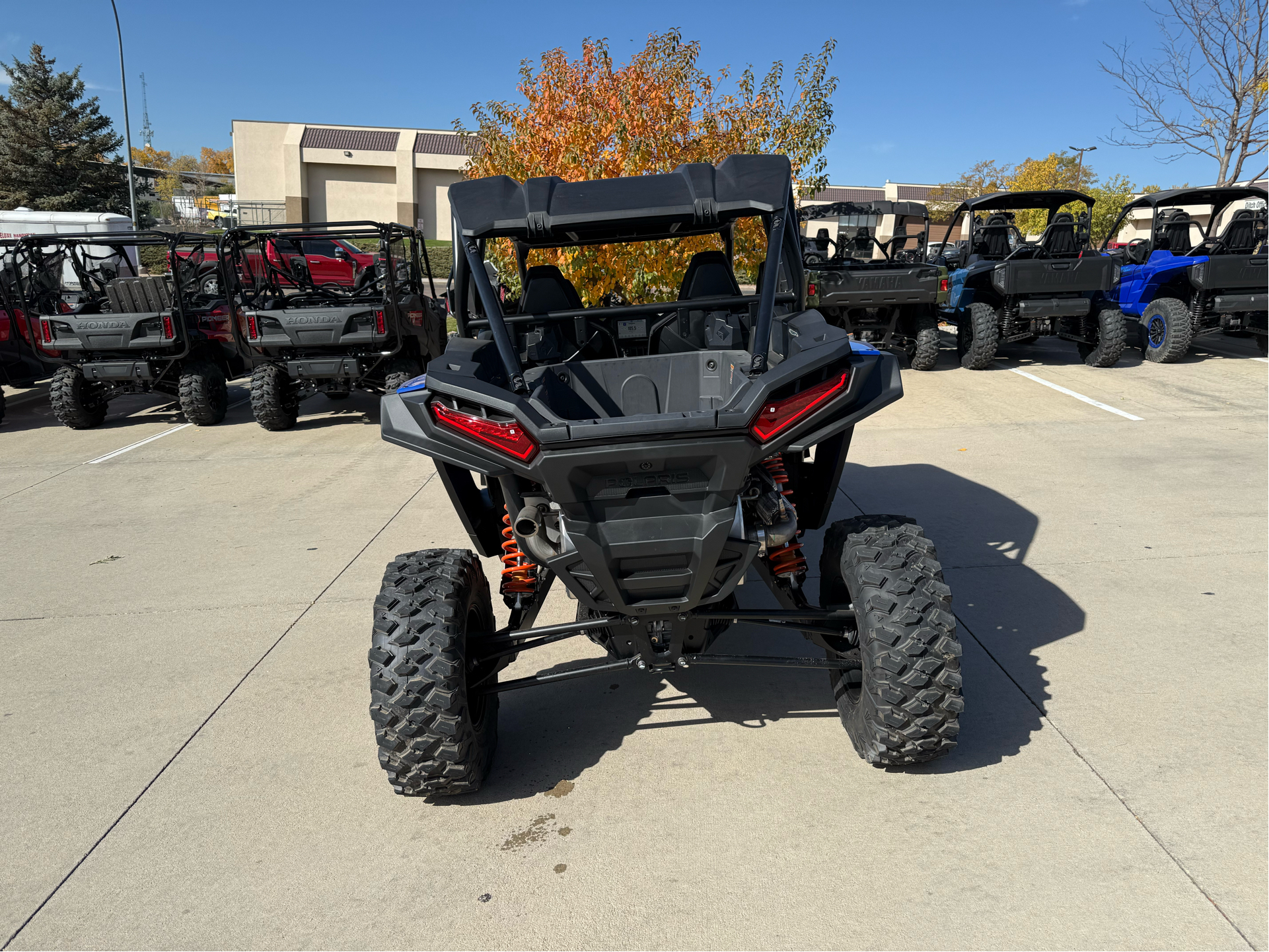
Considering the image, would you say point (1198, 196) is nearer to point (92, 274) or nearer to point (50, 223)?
point (92, 274)

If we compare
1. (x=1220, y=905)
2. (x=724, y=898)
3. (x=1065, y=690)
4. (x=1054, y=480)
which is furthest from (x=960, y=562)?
(x=724, y=898)

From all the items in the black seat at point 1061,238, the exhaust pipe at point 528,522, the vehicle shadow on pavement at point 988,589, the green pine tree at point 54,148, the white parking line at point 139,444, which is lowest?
the white parking line at point 139,444

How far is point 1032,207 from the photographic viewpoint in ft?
38.2

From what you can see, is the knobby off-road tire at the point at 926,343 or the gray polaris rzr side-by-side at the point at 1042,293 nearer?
the gray polaris rzr side-by-side at the point at 1042,293

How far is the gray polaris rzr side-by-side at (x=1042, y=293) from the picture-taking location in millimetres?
10484

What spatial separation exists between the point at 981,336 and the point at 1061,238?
167 centimetres

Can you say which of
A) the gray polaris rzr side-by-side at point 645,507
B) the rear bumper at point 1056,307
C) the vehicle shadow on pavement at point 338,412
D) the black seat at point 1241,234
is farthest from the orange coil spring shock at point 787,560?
the black seat at point 1241,234

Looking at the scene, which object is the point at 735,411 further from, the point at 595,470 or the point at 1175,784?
the point at 1175,784

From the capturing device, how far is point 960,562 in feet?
15.8

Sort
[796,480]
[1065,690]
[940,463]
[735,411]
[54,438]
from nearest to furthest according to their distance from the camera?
[735,411], [1065,690], [796,480], [940,463], [54,438]

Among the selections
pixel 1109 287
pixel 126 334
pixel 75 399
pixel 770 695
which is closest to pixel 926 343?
pixel 1109 287

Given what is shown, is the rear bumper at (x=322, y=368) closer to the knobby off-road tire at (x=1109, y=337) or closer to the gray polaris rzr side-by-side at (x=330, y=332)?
the gray polaris rzr side-by-side at (x=330, y=332)

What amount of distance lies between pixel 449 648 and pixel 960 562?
3.11 m

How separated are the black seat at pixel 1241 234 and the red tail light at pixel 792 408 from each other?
10566 mm
